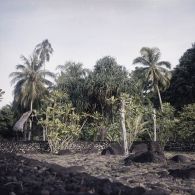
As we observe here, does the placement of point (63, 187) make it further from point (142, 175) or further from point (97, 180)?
point (142, 175)

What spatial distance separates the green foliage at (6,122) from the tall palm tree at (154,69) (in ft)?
47.3

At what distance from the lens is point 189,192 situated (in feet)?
23.4

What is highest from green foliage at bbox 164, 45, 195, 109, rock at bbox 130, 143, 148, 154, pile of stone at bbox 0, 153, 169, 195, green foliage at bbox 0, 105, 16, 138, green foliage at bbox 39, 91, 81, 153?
green foliage at bbox 164, 45, 195, 109

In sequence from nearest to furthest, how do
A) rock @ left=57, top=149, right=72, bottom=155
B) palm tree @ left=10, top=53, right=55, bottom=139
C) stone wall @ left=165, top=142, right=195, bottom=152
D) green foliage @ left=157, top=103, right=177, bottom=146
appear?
rock @ left=57, top=149, right=72, bottom=155 → stone wall @ left=165, top=142, right=195, bottom=152 → green foliage @ left=157, top=103, right=177, bottom=146 → palm tree @ left=10, top=53, right=55, bottom=139

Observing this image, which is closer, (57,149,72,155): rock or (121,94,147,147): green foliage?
(57,149,72,155): rock

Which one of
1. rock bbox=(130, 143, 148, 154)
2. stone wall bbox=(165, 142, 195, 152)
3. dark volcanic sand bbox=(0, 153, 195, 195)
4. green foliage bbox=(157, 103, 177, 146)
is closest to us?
dark volcanic sand bbox=(0, 153, 195, 195)

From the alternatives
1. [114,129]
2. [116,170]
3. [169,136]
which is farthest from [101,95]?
[116,170]

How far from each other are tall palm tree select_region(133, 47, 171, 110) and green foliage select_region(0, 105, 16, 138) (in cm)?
1441

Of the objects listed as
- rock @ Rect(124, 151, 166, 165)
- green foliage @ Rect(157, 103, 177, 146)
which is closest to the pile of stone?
rock @ Rect(124, 151, 166, 165)

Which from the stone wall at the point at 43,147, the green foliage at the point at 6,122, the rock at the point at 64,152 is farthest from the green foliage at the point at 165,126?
the green foliage at the point at 6,122

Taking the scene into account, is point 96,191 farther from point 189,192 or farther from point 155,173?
point 155,173

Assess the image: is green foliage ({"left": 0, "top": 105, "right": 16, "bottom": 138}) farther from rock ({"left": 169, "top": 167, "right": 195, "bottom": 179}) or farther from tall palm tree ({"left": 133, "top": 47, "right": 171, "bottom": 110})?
rock ({"left": 169, "top": 167, "right": 195, "bottom": 179})

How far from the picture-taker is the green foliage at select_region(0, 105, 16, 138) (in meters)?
39.0

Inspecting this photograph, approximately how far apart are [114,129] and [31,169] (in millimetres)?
12302
